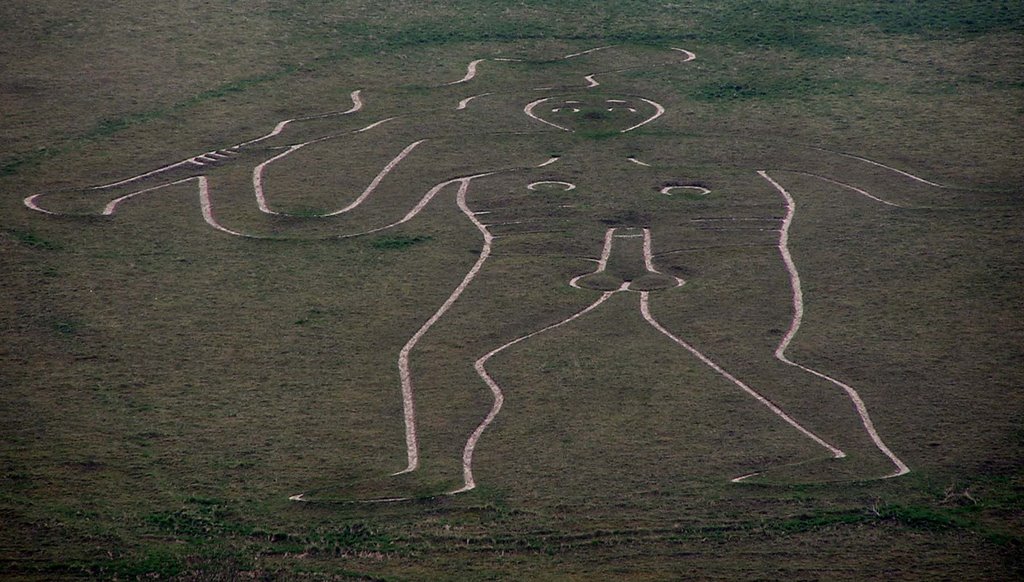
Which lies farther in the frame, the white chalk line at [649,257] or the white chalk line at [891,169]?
the white chalk line at [891,169]

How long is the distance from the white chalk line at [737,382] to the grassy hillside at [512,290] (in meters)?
0.13

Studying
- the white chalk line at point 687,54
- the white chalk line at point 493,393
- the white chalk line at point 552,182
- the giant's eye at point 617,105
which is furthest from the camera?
the white chalk line at point 687,54

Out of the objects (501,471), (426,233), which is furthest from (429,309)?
(501,471)

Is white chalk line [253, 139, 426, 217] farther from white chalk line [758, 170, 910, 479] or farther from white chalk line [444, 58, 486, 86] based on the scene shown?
white chalk line [758, 170, 910, 479]

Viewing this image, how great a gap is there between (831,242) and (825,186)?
230 centimetres

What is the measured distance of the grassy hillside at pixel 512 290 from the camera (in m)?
15.1

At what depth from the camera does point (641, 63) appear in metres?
30.0

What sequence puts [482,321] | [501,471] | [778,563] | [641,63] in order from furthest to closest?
[641,63] < [482,321] < [501,471] < [778,563]

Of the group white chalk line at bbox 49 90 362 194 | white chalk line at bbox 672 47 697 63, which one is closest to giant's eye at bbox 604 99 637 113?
white chalk line at bbox 672 47 697 63

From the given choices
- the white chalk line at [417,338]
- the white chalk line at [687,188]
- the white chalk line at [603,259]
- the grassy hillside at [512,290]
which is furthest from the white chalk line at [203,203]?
the white chalk line at [687,188]

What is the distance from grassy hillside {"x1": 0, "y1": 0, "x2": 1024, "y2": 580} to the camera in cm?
1509

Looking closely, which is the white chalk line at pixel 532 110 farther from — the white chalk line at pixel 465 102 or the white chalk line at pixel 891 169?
the white chalk line at pixel 891 169

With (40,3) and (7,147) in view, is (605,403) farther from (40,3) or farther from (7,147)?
(40,3)

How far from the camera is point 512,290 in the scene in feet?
67.4
